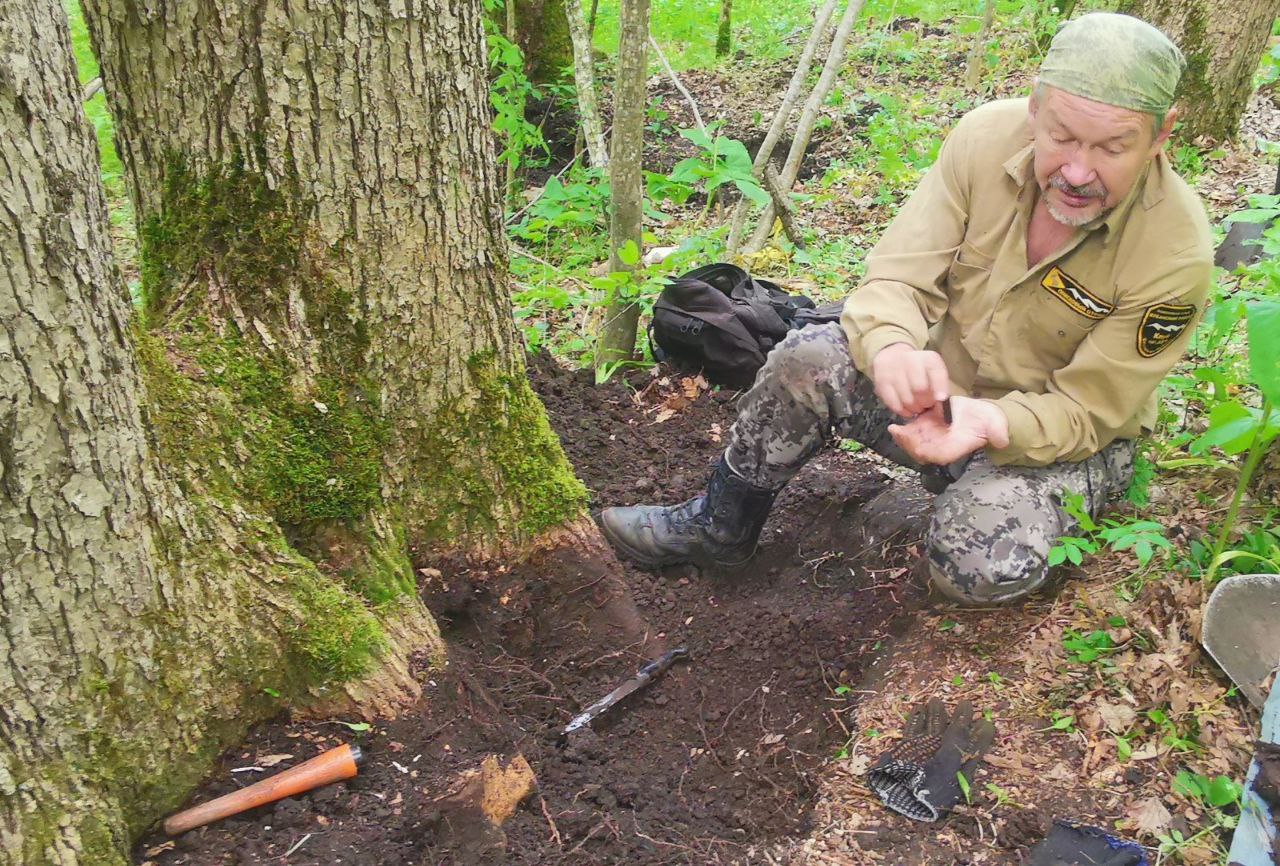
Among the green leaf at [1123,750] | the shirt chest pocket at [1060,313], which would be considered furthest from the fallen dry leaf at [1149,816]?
the shirt chest pocket at [1060,313]

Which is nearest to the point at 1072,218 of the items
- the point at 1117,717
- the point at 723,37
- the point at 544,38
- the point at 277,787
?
the point at 1117,717

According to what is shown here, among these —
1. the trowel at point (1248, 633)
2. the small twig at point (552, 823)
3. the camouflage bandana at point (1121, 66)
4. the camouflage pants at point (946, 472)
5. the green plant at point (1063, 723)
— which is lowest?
the small twig at point (552, 823)

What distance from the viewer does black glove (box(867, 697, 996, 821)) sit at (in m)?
1.99

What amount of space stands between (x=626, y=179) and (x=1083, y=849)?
9.77 ft

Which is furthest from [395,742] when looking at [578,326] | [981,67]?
[981,67]

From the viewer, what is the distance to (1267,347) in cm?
184

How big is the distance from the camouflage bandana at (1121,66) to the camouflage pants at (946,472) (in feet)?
2.95

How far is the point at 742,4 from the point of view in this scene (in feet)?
35.3

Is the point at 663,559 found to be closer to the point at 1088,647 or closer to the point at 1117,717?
the point at 1088,647

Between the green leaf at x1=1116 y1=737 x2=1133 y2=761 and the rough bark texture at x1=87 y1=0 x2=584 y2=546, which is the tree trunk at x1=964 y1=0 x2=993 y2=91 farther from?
the green leaf at x1=1116 y1=737 x2=1133 y2=761

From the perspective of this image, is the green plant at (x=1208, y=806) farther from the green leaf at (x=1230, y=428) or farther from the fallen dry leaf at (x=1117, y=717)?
the green leaf at (x=1230, y=428)

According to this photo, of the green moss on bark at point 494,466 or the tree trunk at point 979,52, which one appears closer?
the green moss on bark at point 494,466

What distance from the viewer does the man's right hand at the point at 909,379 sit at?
7.28 ft

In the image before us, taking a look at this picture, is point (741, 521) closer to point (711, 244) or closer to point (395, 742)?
point (395, 742)
